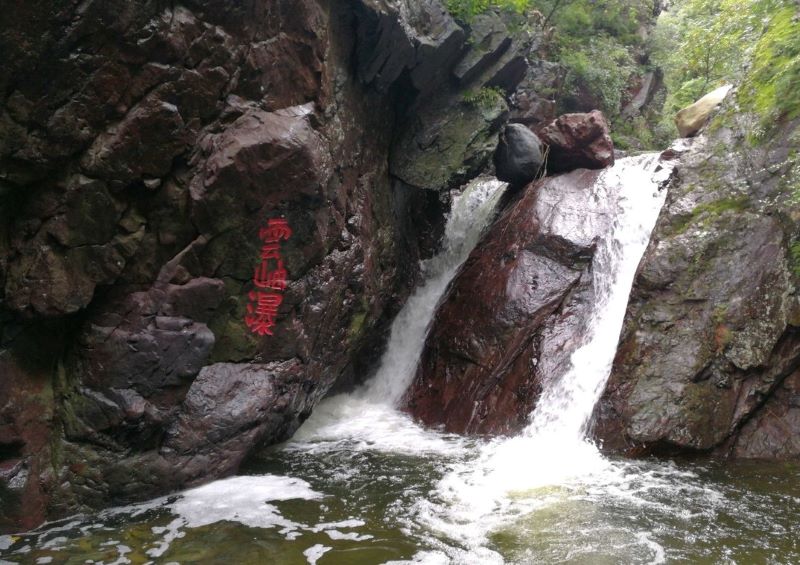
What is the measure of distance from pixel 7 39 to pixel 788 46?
8716 millimetres

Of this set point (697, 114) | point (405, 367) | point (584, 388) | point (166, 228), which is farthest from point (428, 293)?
point (697, 114)

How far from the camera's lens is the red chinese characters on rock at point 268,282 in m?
6.98

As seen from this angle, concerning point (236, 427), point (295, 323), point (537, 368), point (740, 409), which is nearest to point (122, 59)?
point (295, 323)

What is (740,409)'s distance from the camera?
7.39m

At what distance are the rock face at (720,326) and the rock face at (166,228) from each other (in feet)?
13.3

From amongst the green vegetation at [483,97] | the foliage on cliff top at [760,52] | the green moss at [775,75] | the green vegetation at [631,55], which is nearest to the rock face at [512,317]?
the green vegetation at [483,97]

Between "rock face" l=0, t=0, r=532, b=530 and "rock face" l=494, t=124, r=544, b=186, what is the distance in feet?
12.5

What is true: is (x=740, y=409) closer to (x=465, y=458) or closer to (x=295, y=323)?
(x=465, y=458)

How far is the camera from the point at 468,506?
5.93 m

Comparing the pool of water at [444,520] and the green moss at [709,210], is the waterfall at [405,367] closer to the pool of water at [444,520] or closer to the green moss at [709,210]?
the pool of water at [444,520]

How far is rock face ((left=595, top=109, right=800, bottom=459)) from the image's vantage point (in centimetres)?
736

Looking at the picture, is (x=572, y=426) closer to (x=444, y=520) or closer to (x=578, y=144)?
(x=444, y=520)

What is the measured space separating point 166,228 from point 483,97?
5956mm

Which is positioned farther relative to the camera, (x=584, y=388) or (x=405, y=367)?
(x=405, y=367)
